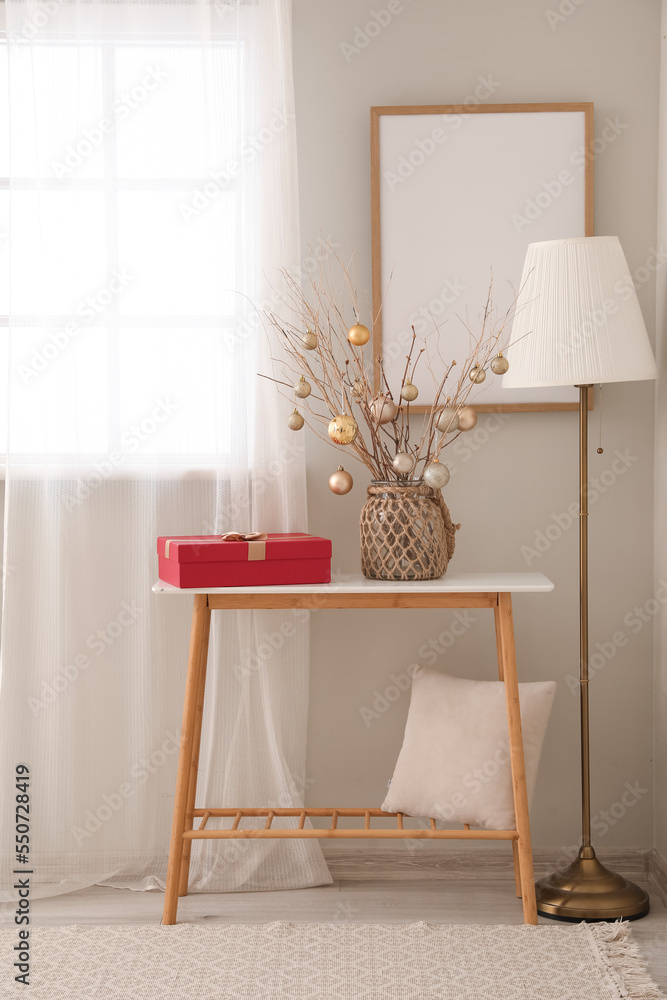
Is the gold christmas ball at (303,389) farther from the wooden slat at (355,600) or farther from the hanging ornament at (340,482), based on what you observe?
the wooden slat at (355,600)

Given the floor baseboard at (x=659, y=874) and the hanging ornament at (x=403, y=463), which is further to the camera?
the floor baseboard at (x=659, y=874)

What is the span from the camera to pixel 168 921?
1.93 m

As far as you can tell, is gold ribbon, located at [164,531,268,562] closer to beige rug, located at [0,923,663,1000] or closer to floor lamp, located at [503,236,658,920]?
floor lamp, located at [503,236,658,920]

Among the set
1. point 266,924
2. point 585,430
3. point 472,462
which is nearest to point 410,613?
point 472,462

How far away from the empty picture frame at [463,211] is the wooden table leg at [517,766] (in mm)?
604

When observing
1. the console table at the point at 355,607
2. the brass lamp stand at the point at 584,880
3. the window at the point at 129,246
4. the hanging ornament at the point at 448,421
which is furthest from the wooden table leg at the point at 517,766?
the window at the point at 129,246

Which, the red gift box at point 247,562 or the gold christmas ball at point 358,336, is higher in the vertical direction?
the gold christmas ball at point 358,336

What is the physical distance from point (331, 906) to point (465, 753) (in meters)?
0.47

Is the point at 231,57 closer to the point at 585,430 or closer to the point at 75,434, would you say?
the point at 75,434

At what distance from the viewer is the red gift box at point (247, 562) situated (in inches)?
72.7

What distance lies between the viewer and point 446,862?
225cm

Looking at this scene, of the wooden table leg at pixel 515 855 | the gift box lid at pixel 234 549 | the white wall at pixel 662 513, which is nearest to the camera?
the gift box lid at pixel 234 549

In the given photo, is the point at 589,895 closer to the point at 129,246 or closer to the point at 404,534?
the point at 404,534

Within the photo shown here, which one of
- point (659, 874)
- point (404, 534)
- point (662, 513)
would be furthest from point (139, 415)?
point (659, 874)
